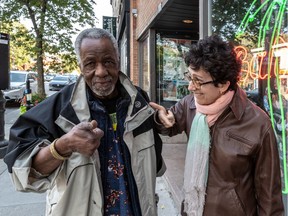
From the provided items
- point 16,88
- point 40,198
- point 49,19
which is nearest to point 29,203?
point 40,198

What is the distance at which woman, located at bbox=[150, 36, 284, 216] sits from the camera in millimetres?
1610

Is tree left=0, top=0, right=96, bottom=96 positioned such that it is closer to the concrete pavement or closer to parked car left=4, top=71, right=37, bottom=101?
parked car left=4, top=71, right=37, bottom=101

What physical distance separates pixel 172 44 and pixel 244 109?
22.2ft

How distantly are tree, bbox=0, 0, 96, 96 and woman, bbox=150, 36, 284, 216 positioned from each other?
12.1 m

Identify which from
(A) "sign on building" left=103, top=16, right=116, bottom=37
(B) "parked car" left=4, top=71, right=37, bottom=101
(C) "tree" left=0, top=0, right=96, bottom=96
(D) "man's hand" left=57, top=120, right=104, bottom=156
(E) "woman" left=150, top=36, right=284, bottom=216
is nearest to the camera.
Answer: (D) "man's hand" left=57, top=120, right=104, bottom=156

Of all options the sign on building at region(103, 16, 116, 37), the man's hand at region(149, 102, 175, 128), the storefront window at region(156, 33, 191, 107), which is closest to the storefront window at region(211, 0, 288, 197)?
the man's hand at region(149, 102, 175, 128)

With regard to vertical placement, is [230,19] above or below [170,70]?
above

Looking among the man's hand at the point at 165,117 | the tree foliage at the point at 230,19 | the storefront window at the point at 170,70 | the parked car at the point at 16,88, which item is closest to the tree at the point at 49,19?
the parked car at the point at 16,88

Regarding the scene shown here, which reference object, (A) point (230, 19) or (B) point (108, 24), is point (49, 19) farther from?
(A) point (230, 19)

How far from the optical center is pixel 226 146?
1.66 metres

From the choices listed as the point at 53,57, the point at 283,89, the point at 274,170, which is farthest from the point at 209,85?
the point at 53,57

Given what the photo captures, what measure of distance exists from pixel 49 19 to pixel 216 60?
12797 mm

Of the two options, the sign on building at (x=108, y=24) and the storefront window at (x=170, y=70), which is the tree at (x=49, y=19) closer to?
the sign on building at (x=108, y=24)

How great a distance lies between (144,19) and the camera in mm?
8570
